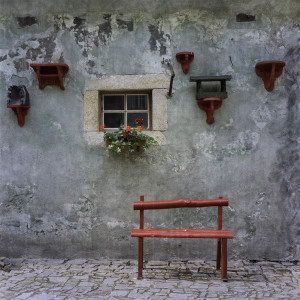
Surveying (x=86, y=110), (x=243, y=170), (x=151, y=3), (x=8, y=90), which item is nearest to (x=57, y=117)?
(x=86, y=110)

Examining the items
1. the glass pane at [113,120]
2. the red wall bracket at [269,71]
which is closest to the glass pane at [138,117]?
the glass pane at [113,120]

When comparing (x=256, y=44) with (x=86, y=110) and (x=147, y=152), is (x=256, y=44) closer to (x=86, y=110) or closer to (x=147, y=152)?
(x=147, y=152)

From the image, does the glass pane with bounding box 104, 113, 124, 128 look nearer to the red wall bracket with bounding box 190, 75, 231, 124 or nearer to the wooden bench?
the red wall bracket with bounding box 190, 75, 231, 124

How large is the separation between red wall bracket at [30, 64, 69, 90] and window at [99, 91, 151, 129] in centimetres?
57

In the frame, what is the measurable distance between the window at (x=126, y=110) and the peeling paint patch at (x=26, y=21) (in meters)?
1.30

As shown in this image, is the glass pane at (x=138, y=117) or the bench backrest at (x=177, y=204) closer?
the bench backrest at (x=177, y=204)

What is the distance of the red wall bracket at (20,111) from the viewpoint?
5.07 m

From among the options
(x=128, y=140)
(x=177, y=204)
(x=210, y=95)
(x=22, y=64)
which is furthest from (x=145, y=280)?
(x=22, y=64)

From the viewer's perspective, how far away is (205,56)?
5086 millimetres

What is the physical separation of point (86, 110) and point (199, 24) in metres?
1.84

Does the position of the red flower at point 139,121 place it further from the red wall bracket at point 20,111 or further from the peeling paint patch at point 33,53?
the peeling paint patch at point 33,53

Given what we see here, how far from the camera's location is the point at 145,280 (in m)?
4.29

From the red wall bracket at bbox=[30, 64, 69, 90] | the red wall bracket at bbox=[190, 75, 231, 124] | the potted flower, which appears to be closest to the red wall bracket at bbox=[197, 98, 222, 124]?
the red wall bracket at bbox=[190, 75, 231, 124]

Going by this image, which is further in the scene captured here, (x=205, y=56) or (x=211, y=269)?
(x=205, y=56)
